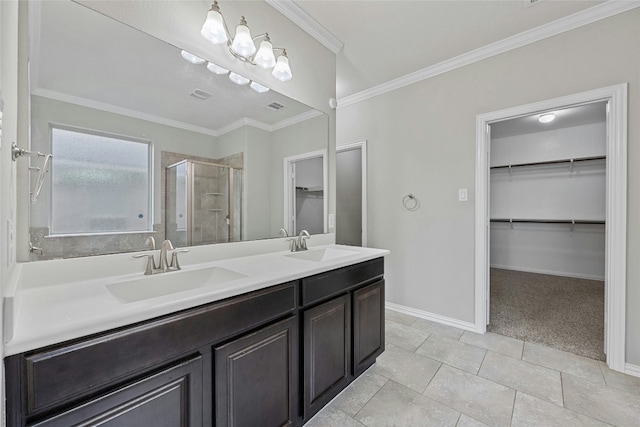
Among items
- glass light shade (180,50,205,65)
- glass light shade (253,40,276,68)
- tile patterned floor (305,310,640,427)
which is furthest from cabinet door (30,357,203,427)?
glass light shade (253,40,276,68)

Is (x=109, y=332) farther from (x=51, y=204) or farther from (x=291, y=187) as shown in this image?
(x=291, y=187)

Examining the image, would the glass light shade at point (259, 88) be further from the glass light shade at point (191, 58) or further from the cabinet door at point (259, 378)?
the cabinet door at point (259, 378)

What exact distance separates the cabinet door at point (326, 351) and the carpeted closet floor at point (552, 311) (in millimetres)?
1776

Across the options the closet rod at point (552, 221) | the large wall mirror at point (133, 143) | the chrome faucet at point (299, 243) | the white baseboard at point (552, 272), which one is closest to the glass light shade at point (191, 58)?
the large wall mirror at point (133, 143)

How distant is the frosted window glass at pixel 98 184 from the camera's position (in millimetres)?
1148

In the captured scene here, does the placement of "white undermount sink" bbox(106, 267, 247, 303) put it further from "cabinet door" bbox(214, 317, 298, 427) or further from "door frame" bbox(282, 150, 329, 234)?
"door frame" bbox(282, 150, 329, 234)

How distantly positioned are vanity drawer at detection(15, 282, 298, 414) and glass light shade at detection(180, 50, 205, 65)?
1.32 meters

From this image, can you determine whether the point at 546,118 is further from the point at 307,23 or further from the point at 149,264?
the point at 149,264

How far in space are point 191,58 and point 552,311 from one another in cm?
→ 408

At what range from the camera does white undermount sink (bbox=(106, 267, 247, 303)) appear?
44.9 inches

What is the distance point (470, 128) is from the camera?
2553 mm

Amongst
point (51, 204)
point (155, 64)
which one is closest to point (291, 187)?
point (155, 64)

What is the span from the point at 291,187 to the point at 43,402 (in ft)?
5.66

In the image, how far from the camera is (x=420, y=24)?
2156 mm
